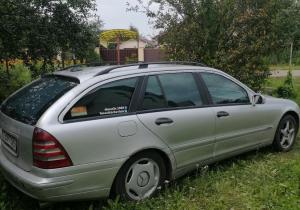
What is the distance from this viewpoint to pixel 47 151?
3775 mm

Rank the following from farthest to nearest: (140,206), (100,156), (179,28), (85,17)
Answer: (179,28), (85,17), (140,206), (100,156)

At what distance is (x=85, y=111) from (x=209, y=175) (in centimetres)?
201

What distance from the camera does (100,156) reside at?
4.04 meters

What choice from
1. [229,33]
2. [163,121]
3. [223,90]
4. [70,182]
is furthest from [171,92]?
[229,33]

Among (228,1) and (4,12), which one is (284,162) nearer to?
(228,1)

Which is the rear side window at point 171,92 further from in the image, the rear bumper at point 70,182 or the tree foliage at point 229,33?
the tree foliage at point 229,33

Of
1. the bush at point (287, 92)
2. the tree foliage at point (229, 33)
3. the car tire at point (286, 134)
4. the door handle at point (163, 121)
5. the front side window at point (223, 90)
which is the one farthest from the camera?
the bush at point (287, 92)

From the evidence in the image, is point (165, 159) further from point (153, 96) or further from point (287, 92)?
point (287, 92)

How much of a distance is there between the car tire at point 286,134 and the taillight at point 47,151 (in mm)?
3737

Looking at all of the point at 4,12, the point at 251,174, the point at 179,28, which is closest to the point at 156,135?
the point at 251,174

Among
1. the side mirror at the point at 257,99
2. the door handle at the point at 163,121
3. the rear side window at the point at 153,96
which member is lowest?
the door handle at the point at 163,121

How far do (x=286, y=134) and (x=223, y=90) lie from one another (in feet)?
5.43

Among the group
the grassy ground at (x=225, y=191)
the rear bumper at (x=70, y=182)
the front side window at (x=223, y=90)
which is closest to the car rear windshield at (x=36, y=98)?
the rear bumper at (x=70, y=182)

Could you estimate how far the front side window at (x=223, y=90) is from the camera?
5367 mm
